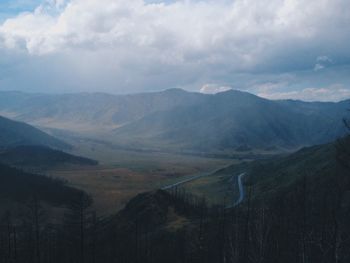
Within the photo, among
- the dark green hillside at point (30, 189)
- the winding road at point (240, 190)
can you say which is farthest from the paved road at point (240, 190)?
the dark green hillside at point (30, 189)

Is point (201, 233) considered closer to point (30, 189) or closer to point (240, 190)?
point (30, 189)

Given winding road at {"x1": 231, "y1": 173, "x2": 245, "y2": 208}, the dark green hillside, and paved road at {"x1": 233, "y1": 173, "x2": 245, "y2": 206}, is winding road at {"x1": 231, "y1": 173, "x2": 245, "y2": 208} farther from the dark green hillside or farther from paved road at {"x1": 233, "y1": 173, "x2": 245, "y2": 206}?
the dark green hillside

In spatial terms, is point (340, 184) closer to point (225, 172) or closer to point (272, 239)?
point (272, 239)

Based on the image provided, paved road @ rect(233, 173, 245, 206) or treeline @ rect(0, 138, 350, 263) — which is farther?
paved road @ rect(233, 173, 245, 206)

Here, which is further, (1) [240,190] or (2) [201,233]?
(1) [240,190]

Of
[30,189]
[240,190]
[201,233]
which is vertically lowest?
[240,190]

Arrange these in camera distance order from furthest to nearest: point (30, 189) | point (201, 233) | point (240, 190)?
point (240, 190) < point (30, 189) < point (201, 233)

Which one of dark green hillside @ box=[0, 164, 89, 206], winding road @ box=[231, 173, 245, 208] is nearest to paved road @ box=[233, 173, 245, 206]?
winding road @ box=[231, 173, 245, 208]

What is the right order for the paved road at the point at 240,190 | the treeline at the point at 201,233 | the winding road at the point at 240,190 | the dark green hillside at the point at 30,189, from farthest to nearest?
the dark green hillside at the point at 30,189
the paved road at the point at 240,190
the winding road at the point at 240,190
the treeline at the point at 201,233

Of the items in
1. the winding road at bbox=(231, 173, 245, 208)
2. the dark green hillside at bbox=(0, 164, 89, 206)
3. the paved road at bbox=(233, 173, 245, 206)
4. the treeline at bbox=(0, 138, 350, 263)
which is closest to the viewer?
the treeline at bbox=(0, 138, 350, 263)

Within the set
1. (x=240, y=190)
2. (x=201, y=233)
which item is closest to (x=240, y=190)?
(x=240, y=190)

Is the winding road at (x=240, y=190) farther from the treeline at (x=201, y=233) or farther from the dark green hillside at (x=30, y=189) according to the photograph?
the dark green hillside at (x=30, y=189)

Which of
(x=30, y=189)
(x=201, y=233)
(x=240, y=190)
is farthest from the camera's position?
(x=240, y=190)
